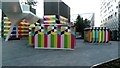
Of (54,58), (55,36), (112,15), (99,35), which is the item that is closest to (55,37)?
(55,36)

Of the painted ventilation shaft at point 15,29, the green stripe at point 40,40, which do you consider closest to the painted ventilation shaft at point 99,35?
the green stripe at point 40,40

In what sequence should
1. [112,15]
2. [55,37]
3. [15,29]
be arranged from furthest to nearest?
[112,15]
[15,29]
[55,37]

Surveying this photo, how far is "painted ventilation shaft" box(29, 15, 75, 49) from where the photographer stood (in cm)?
1166

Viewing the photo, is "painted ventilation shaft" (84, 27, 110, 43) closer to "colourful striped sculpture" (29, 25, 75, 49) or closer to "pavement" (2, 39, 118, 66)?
"colourful striped sculpture" (29, 25, 75, 49)

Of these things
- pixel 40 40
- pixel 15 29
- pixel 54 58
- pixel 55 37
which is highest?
pixel 15 29

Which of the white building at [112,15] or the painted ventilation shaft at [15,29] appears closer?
the painted ventilation shaft at [15,29]

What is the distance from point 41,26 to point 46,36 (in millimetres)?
721

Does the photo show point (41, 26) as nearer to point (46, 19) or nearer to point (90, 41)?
point (90, 41)

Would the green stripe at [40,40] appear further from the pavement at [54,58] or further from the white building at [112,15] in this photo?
the white building at [112,15]

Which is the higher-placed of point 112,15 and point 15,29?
point 112,15

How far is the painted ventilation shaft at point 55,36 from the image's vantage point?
11.7 meters

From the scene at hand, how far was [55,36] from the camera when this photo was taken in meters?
11.9

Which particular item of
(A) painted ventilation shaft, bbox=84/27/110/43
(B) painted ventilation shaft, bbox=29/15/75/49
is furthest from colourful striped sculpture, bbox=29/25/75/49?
(A) painted ventilation shaft, bbox=84/27/110/43

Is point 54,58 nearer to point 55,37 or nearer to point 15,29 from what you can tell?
point 55,37
